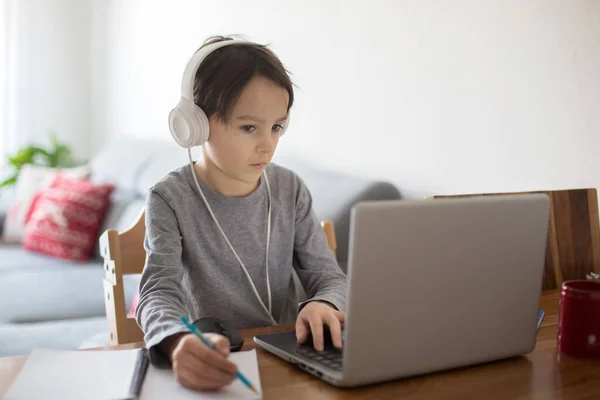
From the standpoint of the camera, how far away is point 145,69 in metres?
3.77

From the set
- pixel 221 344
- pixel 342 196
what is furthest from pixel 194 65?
pixel 342 196

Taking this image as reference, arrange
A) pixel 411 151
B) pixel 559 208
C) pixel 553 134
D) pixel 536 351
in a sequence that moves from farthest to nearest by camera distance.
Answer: pixel 411 151 < pixel 553 134 < pixel 559 208 < pixel 536 351

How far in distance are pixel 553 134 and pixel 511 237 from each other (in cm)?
70

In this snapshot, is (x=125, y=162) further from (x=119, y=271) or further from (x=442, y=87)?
(x=119, y=271)

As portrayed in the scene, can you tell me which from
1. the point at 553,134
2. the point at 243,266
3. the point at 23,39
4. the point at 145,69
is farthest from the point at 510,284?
the point at 23,39

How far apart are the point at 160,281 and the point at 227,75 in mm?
348

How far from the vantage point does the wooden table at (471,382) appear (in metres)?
0.80

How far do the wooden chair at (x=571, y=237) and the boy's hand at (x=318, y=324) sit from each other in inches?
20.0

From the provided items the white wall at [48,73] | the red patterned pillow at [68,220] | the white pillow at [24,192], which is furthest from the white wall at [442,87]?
the white wall at [48,73]

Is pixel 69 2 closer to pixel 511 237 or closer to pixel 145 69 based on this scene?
pixel 145 69

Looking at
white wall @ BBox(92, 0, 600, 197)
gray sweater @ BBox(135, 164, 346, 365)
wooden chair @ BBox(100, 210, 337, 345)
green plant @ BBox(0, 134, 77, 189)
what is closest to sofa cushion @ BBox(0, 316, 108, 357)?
wooden chair @ BBox(100, 210, 337, 345)

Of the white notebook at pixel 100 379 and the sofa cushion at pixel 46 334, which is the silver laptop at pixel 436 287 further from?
the sofa cushion at pixel 46 334

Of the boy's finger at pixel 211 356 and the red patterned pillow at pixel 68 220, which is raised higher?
the red patterned pillow at pixel 68 220

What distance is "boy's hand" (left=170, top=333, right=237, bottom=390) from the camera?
778 millimetres
